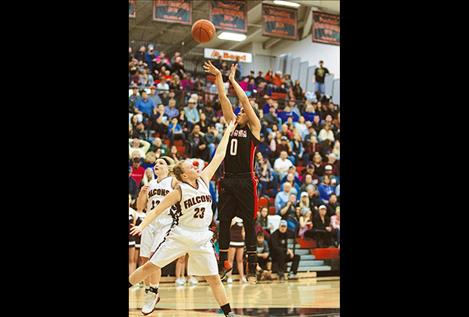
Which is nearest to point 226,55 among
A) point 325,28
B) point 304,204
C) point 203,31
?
point 325,28

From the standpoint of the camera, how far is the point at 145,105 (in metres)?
11.5

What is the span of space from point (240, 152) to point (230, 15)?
1009cm


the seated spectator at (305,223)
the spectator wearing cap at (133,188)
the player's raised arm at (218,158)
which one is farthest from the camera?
the seated spectator at (305,223)

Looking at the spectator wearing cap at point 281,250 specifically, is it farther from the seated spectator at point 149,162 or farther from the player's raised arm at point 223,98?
the player's raised arm at point 223,98

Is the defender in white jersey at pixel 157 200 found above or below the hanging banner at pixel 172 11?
below

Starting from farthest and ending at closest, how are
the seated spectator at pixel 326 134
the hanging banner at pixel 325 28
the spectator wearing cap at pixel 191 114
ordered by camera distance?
1. the hanging banner at pixel 325 28
2. the seated spectator at pixel 326 134
3. the spectator wearing cap at pixel 191 114

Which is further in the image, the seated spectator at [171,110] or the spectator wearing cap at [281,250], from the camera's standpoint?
the seated spectator at [171,110]

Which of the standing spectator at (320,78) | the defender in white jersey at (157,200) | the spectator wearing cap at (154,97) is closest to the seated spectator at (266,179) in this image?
the spectator wearing cap at (154,97)

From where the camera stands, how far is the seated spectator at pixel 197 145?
9930 mm

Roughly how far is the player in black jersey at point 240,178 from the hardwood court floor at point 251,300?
1.39 m

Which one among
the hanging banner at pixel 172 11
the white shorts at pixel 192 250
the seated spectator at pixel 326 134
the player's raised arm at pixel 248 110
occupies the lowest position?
the white shorts at pixel 192 250

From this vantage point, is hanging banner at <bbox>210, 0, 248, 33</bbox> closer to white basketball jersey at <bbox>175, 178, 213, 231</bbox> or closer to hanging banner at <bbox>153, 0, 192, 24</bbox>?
hanging banner at <bbox>153, 0, 192, 24</bbox>
